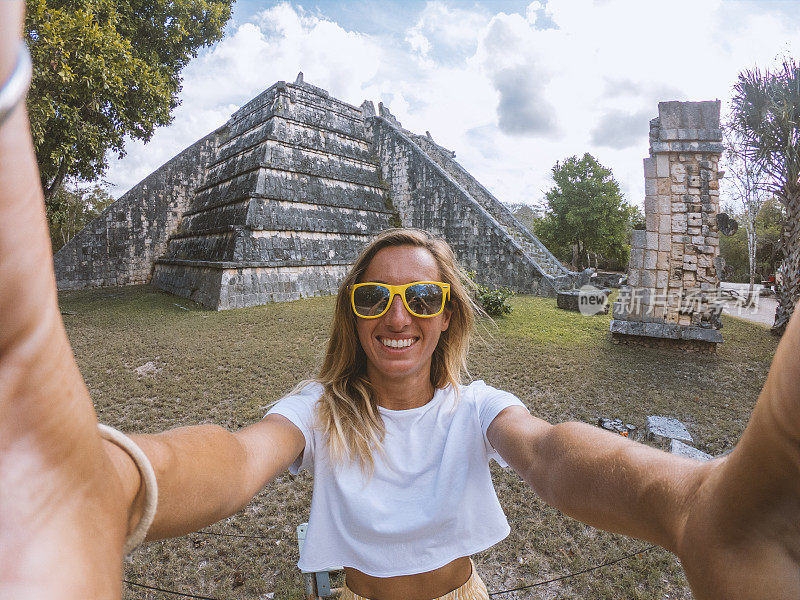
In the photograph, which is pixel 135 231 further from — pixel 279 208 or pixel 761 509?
pixel 761 509

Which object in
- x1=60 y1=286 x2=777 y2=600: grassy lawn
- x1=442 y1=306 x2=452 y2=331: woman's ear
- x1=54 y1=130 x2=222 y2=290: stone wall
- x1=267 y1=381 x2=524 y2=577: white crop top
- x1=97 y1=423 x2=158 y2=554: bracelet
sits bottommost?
x1=60 y1=286 x2=777 y2=600: grassy lawn

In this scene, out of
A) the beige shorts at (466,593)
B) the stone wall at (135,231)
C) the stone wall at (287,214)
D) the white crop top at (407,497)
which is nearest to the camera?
the white crop top at (407,497)

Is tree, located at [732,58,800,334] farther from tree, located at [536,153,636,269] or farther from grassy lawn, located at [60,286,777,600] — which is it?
tree, located at [536,153,636,269]

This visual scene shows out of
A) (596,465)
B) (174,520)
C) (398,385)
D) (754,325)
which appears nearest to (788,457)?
(596,465)

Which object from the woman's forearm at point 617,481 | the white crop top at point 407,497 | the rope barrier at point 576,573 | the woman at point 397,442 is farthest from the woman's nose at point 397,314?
the rope barrier at point 576,573

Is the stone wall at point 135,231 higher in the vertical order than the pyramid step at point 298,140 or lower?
lower

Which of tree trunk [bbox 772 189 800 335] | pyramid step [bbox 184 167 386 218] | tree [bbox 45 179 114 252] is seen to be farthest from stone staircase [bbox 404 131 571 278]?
tree [bbox 45 179 114 252]

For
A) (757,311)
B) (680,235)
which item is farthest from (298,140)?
(757,311)

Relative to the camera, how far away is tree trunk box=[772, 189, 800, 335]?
852cm

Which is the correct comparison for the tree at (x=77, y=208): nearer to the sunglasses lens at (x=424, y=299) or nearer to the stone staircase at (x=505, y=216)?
the stone staircase at (x=505, y=216)

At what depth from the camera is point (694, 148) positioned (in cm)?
653

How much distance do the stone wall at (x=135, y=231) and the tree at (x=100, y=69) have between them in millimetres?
5378

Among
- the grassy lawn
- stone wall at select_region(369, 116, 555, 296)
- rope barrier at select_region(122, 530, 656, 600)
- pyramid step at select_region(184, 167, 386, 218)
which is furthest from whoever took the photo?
stone wall at select_region(369, 116, 555, 296)

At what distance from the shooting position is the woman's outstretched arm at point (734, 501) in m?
0.47
